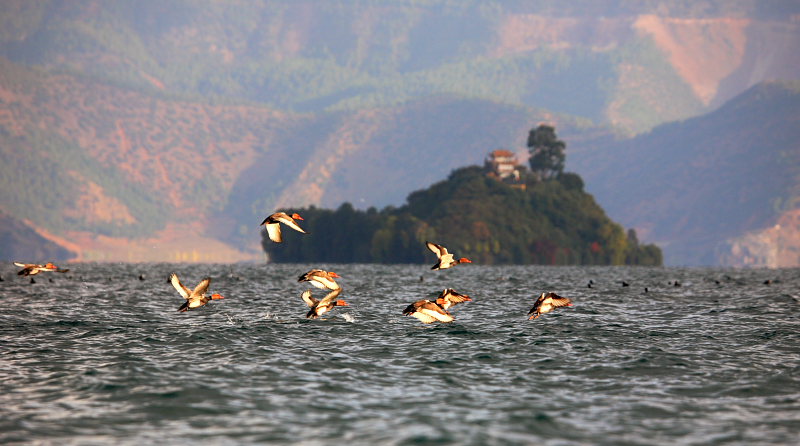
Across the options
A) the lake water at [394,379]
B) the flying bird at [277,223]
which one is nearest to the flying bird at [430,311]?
the lake water at [394,379]

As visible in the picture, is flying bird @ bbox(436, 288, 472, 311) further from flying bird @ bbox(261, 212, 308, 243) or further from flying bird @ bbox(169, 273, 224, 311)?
flying bird @ bbox(169, 273, 224, 311)

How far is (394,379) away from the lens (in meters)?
44.6

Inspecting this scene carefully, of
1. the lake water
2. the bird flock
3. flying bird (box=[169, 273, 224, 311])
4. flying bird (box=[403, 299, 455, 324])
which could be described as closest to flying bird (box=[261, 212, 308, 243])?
the bird flock

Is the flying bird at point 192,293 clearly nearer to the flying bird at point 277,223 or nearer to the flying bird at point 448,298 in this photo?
the flying bird at point 277,223

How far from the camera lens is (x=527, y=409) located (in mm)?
37969

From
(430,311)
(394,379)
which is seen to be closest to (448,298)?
(430,311)

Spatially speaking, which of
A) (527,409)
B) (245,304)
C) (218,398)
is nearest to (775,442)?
(527,409)

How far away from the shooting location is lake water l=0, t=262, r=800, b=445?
34.6 m

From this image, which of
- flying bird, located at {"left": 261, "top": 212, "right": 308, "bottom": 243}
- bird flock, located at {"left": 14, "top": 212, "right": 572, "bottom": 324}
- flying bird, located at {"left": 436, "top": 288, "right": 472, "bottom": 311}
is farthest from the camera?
flying bird, located at {"left": 436, "top": 288, "right": 472, "bottom": 311}

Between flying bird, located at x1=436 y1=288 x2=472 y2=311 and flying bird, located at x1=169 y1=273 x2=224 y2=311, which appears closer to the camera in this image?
flying bird, located at x1=169 y1=273 x2=224 y2=311

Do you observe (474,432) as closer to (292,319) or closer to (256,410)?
(256,410)

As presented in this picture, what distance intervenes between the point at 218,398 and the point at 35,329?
97.2 ft

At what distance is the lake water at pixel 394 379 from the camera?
1363 inches

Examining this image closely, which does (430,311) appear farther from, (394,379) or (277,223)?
(277,223)
